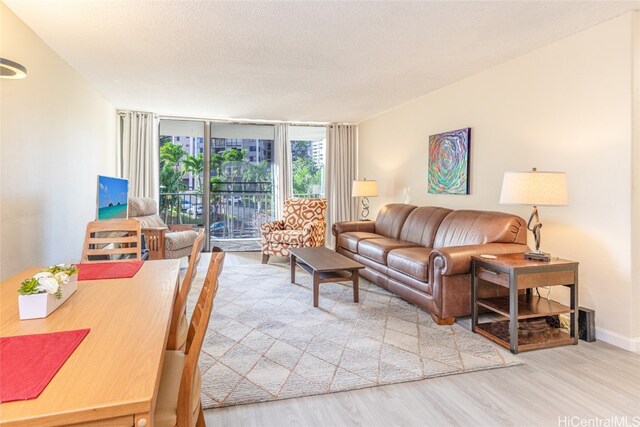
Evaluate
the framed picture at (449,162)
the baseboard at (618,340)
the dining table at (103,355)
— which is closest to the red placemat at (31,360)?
the dining table at (103,355)

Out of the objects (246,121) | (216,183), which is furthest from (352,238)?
(246,121)

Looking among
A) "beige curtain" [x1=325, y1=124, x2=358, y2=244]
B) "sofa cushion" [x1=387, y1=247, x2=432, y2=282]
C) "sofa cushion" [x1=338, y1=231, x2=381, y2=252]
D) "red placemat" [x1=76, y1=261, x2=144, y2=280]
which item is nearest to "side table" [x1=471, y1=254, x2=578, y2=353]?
"sofa cushion" [x1=387, y1=247, x2=432, y2=282]

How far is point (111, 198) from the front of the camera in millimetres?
3311

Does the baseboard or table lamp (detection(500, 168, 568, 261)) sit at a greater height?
table lamp (detection(500, 168, 568, 261))

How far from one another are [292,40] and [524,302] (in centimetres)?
284

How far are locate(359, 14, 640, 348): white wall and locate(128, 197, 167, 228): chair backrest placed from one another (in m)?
4.10

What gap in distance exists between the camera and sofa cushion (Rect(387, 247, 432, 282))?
3258 millimetres

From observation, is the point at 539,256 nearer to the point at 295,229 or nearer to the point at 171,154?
the point at 295,229

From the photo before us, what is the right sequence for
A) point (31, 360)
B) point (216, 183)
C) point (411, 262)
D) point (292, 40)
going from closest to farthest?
1. point (31, 360)
2. point (292, 40)
3. point (411, 262)
4. point (216, 183)

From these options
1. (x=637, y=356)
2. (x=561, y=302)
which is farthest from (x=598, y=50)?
(x=637, y=356)

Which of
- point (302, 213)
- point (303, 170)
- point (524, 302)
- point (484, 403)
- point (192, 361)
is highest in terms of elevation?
point (303, 170)

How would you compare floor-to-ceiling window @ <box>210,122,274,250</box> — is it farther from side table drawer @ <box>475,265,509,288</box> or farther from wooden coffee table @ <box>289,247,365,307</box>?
side table drawer @ <box>475,265,509,288</box>

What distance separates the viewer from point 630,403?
1.97 m

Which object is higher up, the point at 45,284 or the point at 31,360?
the point at 45,284
